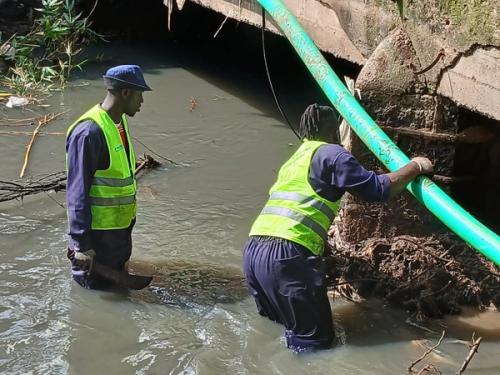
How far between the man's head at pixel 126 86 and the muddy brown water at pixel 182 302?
131 cm

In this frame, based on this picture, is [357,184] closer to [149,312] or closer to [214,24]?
[149,312]

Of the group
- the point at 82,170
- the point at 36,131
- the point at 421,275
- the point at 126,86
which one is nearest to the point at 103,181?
the point at 82,170

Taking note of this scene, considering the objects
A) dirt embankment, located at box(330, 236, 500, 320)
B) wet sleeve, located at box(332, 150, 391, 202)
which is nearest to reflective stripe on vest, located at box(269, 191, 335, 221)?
wet sleeve, located at box(332, 150, 391, 202)

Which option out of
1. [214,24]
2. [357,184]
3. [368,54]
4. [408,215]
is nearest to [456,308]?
[408,215]

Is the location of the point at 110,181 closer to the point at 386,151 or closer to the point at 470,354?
the point at 386,151

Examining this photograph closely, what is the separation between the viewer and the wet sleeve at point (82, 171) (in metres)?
5.18

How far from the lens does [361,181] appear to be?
14.9ft

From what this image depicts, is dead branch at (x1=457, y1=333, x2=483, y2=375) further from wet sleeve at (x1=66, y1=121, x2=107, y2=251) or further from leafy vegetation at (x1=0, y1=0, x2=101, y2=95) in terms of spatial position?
leafy vegetation at (x1=0, y1=0, x2=101, y2=95)

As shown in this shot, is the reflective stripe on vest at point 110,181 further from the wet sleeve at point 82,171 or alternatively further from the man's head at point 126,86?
the man's head at point 126,86

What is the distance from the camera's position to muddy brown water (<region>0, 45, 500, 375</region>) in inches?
193

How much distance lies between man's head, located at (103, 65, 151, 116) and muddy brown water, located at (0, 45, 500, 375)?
1312 millimetres

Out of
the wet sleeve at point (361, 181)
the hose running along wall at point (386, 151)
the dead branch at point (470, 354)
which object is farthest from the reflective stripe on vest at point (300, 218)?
the dead branch at point (470, 354)

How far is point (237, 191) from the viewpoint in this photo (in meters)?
7.53

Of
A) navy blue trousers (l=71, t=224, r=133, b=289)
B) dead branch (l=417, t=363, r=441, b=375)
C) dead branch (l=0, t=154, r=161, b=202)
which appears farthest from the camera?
dead branch (l=0, t=154, r=161, b=202)
